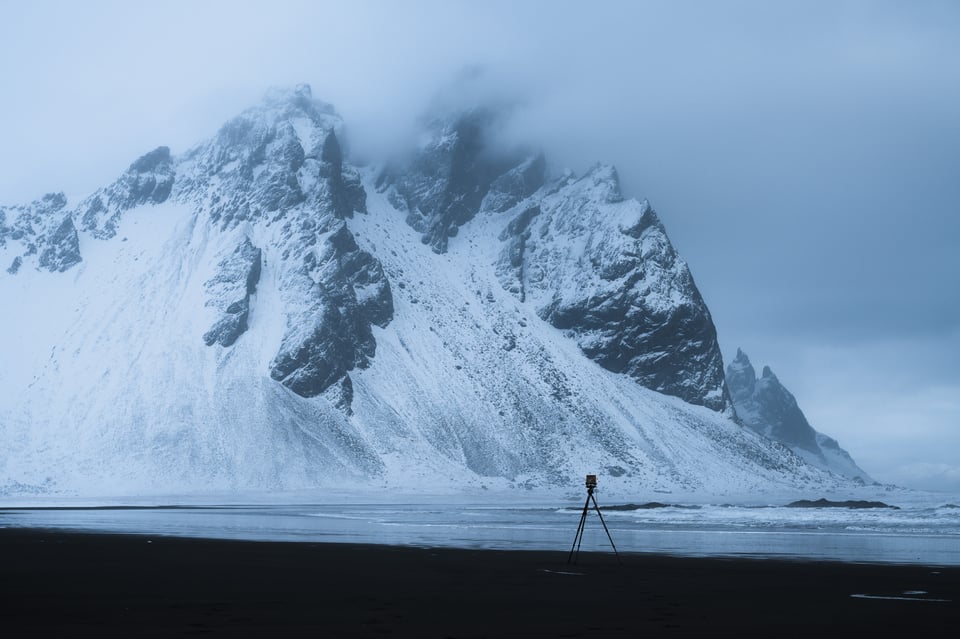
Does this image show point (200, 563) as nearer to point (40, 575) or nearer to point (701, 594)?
point (40, 575)

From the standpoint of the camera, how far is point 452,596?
20.6 meters

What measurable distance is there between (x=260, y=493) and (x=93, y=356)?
59.2m

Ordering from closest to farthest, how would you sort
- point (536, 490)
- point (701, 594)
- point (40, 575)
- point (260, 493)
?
1. point (701, 594)
2. point (40, 575)
3. point (260, 493)
4. point (536, 490)

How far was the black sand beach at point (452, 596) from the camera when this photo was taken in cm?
1578

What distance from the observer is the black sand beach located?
15781mm

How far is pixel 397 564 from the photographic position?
29391mm

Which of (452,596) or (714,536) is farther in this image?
(714,536)

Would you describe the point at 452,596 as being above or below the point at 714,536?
below

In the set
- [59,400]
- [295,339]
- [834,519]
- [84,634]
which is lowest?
[84,634]

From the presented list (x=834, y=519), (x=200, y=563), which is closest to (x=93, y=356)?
(x=834, y=519)

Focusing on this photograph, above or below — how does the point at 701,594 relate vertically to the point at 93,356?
below

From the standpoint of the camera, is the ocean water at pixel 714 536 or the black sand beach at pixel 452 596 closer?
the black sand beach at pixel 452 596

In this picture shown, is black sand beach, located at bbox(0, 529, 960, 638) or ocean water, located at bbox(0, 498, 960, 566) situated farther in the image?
ocean water, located at bbox(0, 498, 960, 566)

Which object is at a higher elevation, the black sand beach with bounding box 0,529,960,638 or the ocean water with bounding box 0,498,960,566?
the ocean water with bounding box 0,498,960,566
